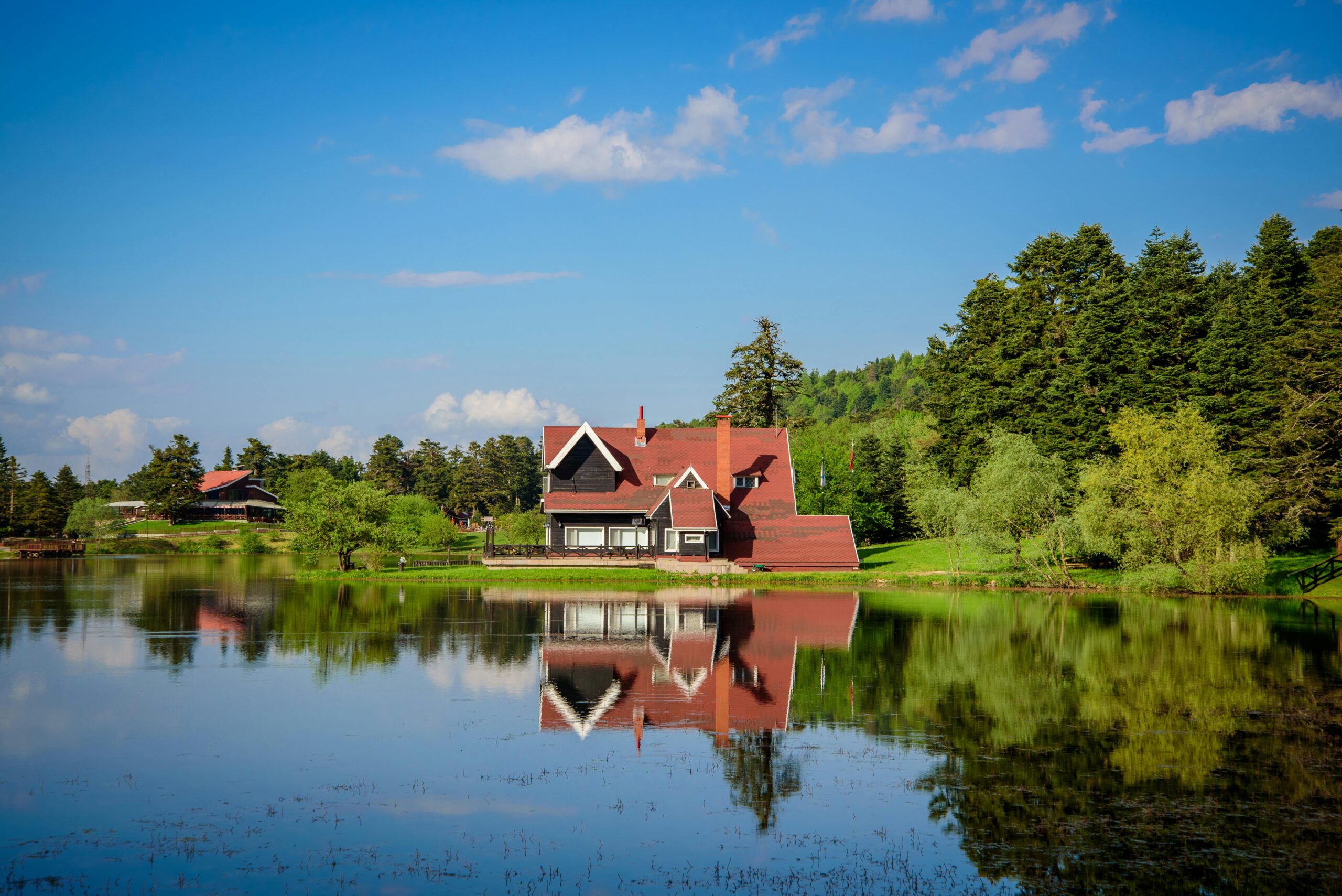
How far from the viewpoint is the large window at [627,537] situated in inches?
2311

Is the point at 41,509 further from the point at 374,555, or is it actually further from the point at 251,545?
the point at 374,555

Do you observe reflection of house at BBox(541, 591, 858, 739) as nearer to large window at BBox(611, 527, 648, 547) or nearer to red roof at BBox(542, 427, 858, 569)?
red roof at BBox(542, 427, 858, 569)

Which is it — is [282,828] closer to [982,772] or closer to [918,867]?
[918,867]

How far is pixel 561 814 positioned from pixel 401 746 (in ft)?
15.2

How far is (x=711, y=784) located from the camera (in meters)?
14.7

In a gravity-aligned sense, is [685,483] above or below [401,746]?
above

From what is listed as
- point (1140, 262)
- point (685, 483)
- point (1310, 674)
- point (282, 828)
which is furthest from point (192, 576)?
point (1140, 262)

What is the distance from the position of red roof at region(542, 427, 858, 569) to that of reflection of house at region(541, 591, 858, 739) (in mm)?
14901

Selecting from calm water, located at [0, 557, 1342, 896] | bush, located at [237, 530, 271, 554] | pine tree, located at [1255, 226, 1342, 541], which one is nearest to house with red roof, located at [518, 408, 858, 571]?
pine tree, located at [1255, 226, 1342, 541]

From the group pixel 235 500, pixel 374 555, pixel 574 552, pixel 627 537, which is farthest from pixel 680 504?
pixel 235 500

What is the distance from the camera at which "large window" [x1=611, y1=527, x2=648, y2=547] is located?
58688mm

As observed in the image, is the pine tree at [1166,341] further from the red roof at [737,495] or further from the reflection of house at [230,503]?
the reflection of house at [230,503]

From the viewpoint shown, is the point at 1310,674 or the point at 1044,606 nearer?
the point at 1310,674

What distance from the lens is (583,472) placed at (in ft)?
196
